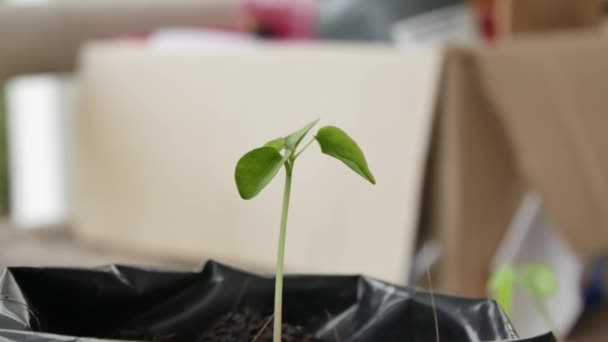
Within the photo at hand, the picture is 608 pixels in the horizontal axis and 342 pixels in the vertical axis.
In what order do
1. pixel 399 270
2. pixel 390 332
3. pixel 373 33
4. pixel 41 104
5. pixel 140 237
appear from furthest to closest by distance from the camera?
1. pixel 41 104
2. pixel 373 33
3. pixel 140 237
4. pixel 399 270
5. pixel 390 332

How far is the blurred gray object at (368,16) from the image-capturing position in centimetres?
182

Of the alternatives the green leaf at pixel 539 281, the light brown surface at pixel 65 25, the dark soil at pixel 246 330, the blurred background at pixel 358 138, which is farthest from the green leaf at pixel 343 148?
the light brown surface at pixel 65 25

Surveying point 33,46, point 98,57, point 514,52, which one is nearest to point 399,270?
point 514,52

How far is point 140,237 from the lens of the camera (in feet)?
5.60

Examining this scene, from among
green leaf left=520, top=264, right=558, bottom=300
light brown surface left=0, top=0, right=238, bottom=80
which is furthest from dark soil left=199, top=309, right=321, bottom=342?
light brown surface left=0, top=0, right=238, bottom=80

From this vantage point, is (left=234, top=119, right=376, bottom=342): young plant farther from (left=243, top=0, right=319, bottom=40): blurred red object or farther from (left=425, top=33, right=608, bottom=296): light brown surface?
(left=243, top=0, right=319, bottom=40): blurred red object

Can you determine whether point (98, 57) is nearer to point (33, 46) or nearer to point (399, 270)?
point (33, 46)

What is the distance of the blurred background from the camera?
140 centimetres

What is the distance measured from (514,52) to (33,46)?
0.95m

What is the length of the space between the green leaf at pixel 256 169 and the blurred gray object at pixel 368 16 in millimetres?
1480

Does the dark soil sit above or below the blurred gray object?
below

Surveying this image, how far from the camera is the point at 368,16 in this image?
1.85m

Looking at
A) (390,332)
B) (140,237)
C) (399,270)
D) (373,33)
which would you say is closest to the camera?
(390,332)

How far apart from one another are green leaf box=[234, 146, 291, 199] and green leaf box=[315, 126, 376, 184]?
0.7 inches
